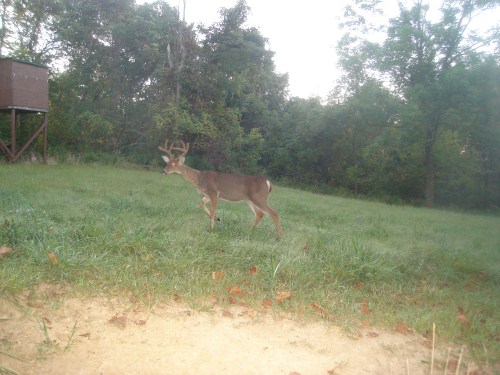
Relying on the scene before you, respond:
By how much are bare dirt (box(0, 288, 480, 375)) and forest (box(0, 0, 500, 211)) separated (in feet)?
56.5

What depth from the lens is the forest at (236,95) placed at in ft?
64.3

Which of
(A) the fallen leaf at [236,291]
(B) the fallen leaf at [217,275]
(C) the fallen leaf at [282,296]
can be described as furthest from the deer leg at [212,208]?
(C) the fallen leaf at [282,296]

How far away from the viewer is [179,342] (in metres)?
3.41

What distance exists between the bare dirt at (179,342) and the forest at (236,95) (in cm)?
1723

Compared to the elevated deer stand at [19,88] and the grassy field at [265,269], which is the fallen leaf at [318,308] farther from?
the elevated deer stand at [19,88]

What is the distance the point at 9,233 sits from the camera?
4938mm

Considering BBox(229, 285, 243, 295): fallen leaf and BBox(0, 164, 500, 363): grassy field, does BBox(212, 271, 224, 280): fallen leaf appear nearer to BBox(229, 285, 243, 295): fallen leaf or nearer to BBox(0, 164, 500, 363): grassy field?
BBox(0, 164, 500, 363): grassy field

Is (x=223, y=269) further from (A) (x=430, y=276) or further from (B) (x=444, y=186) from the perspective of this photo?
(B) (x=444, y=186)

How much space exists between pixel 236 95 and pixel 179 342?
2158cm

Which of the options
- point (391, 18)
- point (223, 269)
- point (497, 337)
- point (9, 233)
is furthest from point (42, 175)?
point (391, 18)

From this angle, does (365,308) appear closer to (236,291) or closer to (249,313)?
(249,313)

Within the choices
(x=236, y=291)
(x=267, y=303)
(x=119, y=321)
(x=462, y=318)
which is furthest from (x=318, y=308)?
(x=119, y=321)

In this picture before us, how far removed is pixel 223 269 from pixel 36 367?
2.33 m

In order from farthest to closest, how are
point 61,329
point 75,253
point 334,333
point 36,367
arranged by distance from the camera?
point 75,253 → point 334,333 → point 61,329 → point 36,367
